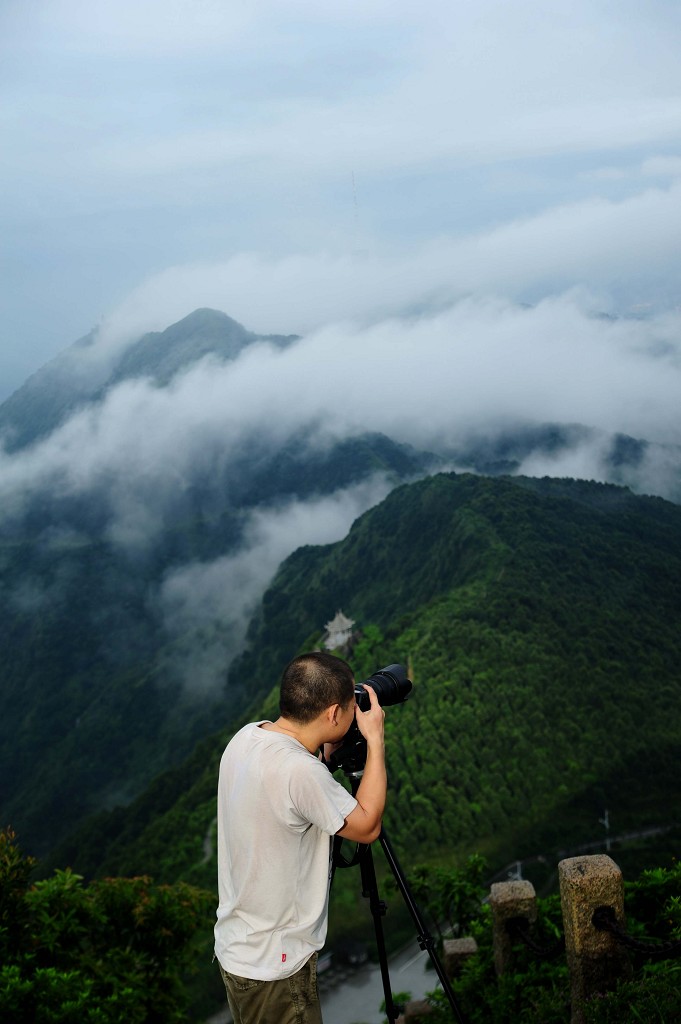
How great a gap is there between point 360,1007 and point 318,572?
175ft

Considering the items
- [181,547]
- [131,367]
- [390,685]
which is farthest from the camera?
[131,367]

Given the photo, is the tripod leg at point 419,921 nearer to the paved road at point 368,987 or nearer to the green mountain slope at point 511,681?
the paved road at point 368,987

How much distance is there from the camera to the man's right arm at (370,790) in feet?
7.38

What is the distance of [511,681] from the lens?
112 feet

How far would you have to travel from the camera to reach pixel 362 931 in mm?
23609

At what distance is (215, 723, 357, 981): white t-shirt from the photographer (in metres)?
2.24

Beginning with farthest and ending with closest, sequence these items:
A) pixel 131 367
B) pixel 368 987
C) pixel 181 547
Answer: pixel 131 367
pixel 181 547
pixel 368 987

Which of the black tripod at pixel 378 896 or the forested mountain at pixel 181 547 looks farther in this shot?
the forested mountain at pixel 181 547


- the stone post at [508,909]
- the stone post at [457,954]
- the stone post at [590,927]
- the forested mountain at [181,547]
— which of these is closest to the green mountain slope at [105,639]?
the forested mountain at [181,547]

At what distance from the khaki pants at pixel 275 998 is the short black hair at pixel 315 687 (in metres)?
0.80

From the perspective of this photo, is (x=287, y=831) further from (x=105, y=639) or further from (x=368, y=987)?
(x=105, y=639)

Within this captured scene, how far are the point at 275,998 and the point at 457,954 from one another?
2616 millimetres

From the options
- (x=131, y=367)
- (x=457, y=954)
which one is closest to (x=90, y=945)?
(x=457, y=954)

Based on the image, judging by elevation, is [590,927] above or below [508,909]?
above
